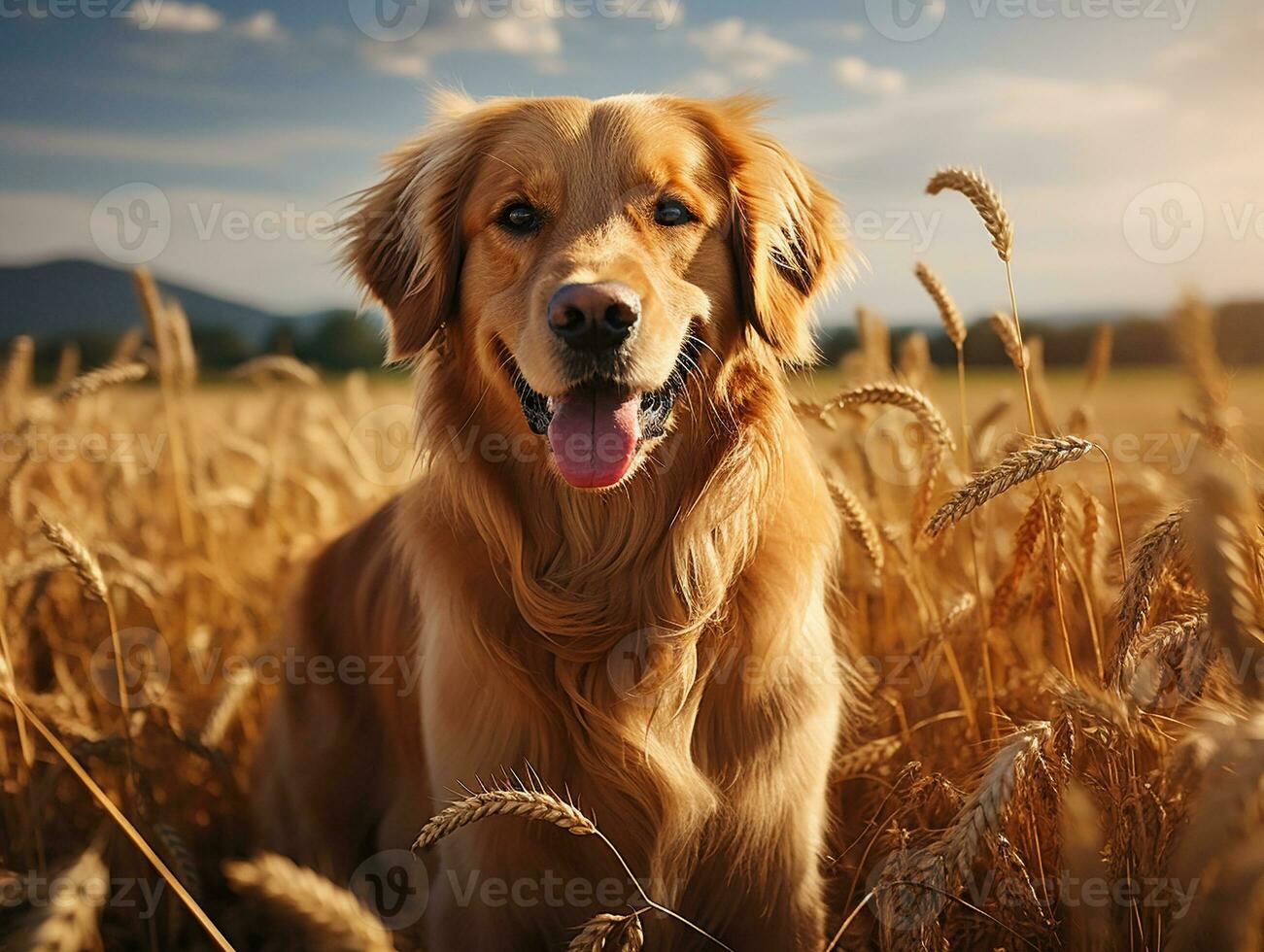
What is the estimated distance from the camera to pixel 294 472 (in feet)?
14.8

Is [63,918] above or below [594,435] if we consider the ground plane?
below

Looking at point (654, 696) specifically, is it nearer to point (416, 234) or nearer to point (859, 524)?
point (859, 524)

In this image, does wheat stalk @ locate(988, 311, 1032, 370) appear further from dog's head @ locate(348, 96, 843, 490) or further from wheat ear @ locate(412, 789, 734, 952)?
wheat ear @ locate(412, 789, 734, 952)

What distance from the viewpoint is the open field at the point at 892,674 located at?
4.22 ft

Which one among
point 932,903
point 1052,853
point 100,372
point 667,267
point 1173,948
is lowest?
point 1052,853

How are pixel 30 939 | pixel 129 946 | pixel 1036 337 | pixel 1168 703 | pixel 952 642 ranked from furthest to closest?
pixel 1036 337, pixel 952 642, pixel 129 946, pixel 1168 703, pixel 30 939

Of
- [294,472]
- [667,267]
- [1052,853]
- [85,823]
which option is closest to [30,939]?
[667,267]

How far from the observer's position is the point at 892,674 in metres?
2.89

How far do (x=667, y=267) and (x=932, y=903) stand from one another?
4.98ft

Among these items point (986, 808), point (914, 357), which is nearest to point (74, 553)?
point (986, 808)

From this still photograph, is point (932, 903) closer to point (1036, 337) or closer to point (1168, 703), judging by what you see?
point (1168, 703)

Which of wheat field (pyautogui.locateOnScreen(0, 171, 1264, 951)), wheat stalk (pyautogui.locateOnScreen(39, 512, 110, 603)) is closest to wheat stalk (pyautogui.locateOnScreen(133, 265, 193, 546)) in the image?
wheat field (pyautogui.locateOnScreen(0, 171, 1264, 951))

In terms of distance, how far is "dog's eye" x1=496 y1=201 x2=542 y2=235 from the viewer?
2396 mm

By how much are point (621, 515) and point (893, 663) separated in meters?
1.16
